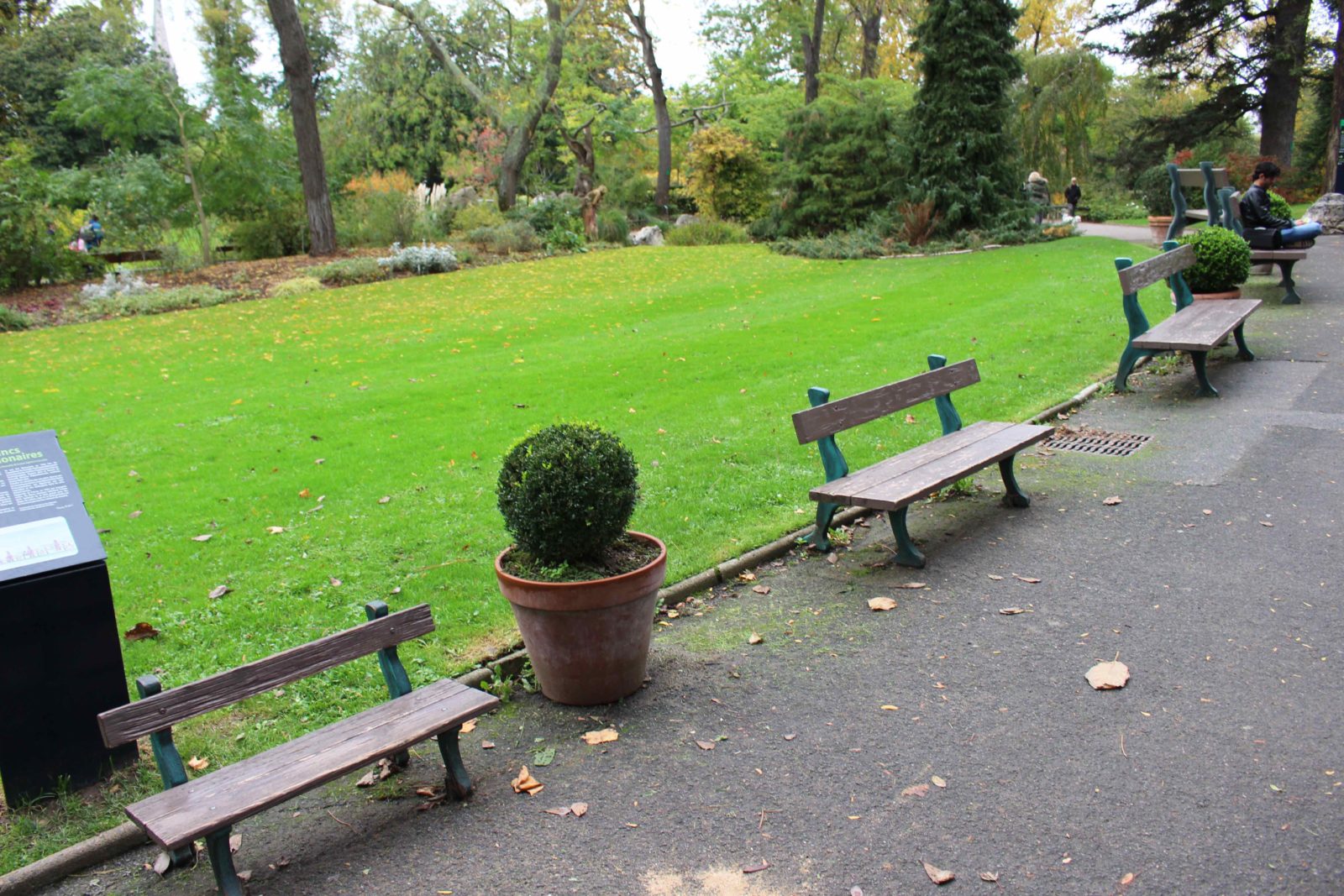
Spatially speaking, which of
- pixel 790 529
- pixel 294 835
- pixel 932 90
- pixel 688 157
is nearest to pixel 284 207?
pixel 688 157

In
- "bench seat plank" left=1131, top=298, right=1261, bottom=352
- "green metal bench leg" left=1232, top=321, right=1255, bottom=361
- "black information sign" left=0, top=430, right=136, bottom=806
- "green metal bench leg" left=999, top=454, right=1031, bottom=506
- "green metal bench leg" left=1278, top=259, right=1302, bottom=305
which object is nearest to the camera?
"black information sign" left=0, top=430, right=136, bottom=806

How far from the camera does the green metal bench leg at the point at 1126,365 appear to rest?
9092 mm

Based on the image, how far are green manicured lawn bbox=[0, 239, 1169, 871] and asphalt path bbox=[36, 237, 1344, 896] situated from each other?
2.52 feet

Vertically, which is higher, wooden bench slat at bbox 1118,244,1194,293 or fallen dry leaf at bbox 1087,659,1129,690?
wooden bench slat at bbox 1118,244,1194,293

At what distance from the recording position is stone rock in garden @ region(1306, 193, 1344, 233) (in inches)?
789

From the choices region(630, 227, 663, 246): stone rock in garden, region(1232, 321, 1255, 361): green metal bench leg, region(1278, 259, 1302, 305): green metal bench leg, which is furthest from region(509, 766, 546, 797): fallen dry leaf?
region(630, 227, 663, 246): stone rock in garden

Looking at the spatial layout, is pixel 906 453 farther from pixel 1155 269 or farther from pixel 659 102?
pixel 659 102

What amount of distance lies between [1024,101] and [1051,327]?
25.6 meters

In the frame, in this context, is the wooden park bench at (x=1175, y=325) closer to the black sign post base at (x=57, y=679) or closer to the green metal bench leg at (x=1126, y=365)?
the green metal bench leg at (x=1126, y=365)

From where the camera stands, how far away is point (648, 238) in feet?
99.1

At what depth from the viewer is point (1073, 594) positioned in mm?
5102

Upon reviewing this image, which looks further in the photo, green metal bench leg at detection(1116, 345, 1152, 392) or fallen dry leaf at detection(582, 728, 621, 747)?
green metal bench leg at detection(1116, 345, 1152, 392)

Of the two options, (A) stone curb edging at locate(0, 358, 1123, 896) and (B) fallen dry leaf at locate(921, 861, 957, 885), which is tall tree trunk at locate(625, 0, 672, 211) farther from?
(B) fallen dry leaf at locate(921, 861, 957, 885)

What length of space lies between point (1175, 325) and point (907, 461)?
480 cm
